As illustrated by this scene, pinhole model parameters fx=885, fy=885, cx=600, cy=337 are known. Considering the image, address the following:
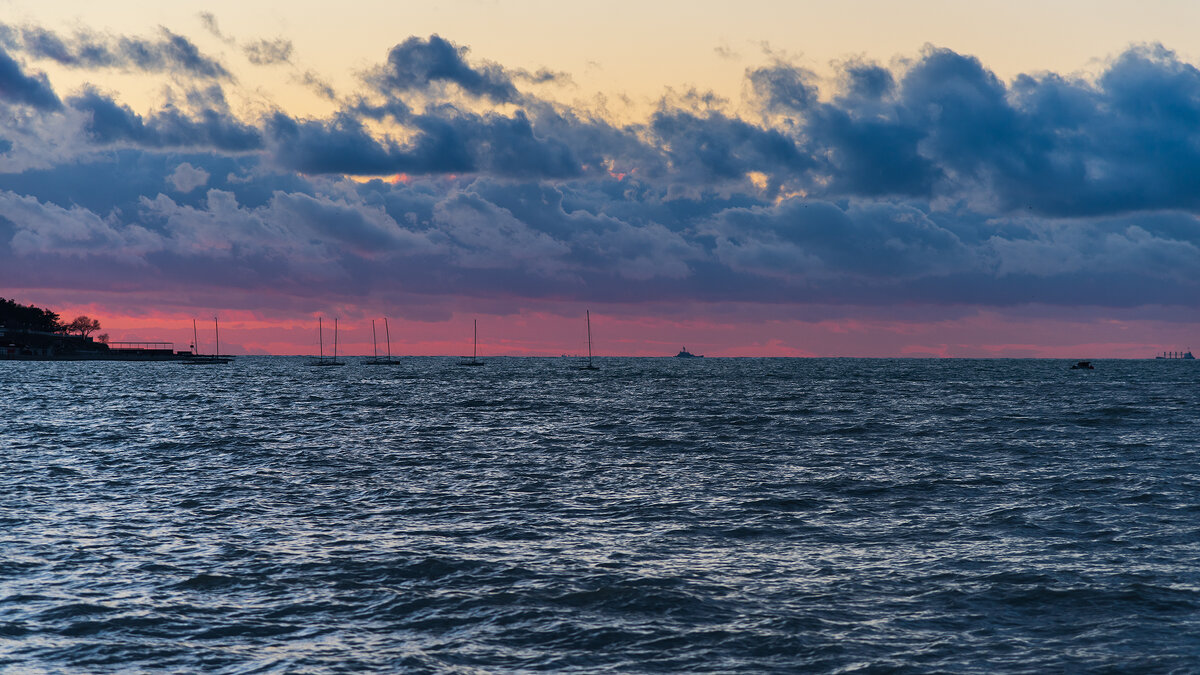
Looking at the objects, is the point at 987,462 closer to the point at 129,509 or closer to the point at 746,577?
the point at 746,577

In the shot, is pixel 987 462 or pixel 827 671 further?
pixel 987 462

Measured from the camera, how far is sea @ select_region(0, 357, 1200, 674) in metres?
16.3

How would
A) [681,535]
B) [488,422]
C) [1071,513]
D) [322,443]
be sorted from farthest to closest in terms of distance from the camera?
[488,422]
[322,443]
[1071,513]
[681,535]

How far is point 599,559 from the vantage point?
23.1m

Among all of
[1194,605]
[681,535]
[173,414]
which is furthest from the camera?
[173,414]

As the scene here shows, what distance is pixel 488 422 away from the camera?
74.4 m

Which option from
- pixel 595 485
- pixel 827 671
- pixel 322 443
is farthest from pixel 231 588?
pixel 322 443

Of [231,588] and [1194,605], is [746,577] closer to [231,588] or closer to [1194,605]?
[1194,605]

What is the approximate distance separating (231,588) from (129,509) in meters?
12.7

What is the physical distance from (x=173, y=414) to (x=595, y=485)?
59.6m

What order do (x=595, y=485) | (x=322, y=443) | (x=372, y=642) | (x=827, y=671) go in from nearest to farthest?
(x=827, y=671), (x=372, y=642), (x=595, y=485), (x=322, y=443)

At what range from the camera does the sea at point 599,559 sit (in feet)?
53.6

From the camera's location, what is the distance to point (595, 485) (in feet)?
121

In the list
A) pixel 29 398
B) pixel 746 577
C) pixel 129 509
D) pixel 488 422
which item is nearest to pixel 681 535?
pixel 746 577
